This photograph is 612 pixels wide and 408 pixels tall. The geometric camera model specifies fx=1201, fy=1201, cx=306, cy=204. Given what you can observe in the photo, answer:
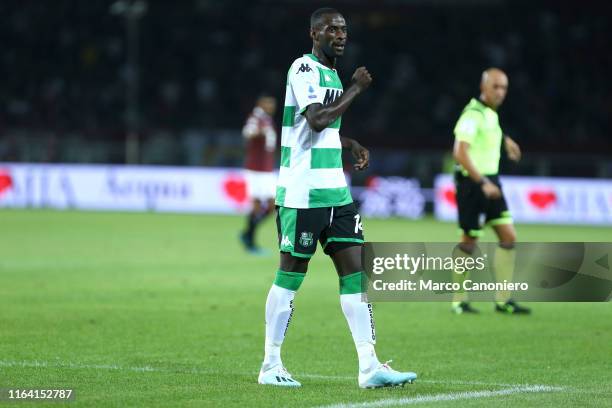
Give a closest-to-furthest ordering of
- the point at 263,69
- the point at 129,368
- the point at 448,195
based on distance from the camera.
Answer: the point at 129,368, the point at 448,195, the point at 263,69

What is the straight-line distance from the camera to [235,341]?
9703mm

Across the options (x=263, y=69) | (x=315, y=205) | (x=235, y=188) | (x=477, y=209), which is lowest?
(x=235, y=188)

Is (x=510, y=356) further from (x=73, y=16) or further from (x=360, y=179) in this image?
(x=73, y=16)

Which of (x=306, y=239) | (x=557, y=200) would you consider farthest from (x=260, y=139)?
(x=306, y=239)

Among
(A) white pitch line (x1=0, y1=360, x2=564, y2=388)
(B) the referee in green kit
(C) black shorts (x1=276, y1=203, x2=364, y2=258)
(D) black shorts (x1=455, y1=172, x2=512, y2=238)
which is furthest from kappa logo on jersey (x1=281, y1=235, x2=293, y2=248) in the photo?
(D) black shorts (x1=455, y1=172, x2=512, y2=238)

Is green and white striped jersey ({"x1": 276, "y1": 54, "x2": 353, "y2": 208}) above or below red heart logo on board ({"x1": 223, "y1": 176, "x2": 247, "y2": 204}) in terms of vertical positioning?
above

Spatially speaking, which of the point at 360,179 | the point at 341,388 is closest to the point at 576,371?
the point at 341,388

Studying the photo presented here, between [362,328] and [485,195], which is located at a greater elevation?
[485,195]

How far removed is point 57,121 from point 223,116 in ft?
16.5

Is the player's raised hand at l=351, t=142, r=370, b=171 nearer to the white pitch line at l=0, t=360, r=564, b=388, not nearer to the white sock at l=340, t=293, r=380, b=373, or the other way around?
the white sock at l=340, t=293, r=380, b=373

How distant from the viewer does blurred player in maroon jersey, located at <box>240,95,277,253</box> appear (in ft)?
63.0

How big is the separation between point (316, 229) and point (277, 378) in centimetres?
95

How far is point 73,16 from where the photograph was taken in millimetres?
39656

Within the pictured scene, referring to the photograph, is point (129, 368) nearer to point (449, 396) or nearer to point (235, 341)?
point (235, 341)
